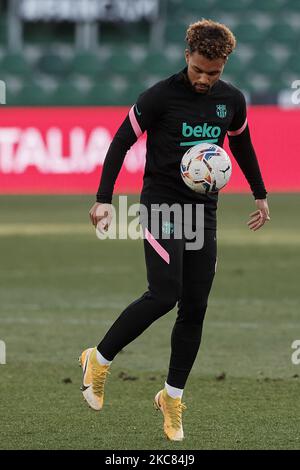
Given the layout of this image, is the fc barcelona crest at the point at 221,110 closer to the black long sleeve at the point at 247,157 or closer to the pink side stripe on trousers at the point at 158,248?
the black long sleeve at the point at 247,157

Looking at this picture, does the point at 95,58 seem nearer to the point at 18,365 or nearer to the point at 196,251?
the point at 18,365

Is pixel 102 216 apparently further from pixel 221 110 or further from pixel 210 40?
pixel 210 40

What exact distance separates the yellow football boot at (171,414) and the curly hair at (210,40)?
1837mm

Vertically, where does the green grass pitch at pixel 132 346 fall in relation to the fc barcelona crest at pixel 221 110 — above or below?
below

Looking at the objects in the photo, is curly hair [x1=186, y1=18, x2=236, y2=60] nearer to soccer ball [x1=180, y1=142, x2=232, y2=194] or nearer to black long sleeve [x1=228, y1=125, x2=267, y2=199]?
soccer ball [x1=180, y1=142, x2=232, y2=194]

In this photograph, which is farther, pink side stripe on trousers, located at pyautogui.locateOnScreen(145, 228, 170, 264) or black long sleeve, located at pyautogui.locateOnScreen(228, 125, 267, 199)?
black long sleeve, located at pyautogui.locateOnScreen(228, 125, 267, 199)

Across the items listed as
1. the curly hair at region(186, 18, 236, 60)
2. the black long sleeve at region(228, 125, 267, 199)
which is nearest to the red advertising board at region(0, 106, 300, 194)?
the black long sleeve at region(228, 125, 267, 199)

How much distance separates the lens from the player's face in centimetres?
618

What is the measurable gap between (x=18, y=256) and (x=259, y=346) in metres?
6.57

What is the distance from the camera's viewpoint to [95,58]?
28.9 metres

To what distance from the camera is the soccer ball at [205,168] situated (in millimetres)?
6254

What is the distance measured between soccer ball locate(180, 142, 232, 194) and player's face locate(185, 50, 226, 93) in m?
Result: 0.33

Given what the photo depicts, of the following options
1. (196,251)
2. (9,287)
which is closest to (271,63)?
(9,287)

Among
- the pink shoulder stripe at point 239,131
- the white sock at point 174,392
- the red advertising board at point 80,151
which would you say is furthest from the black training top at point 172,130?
the red advertising board at point 80,151
